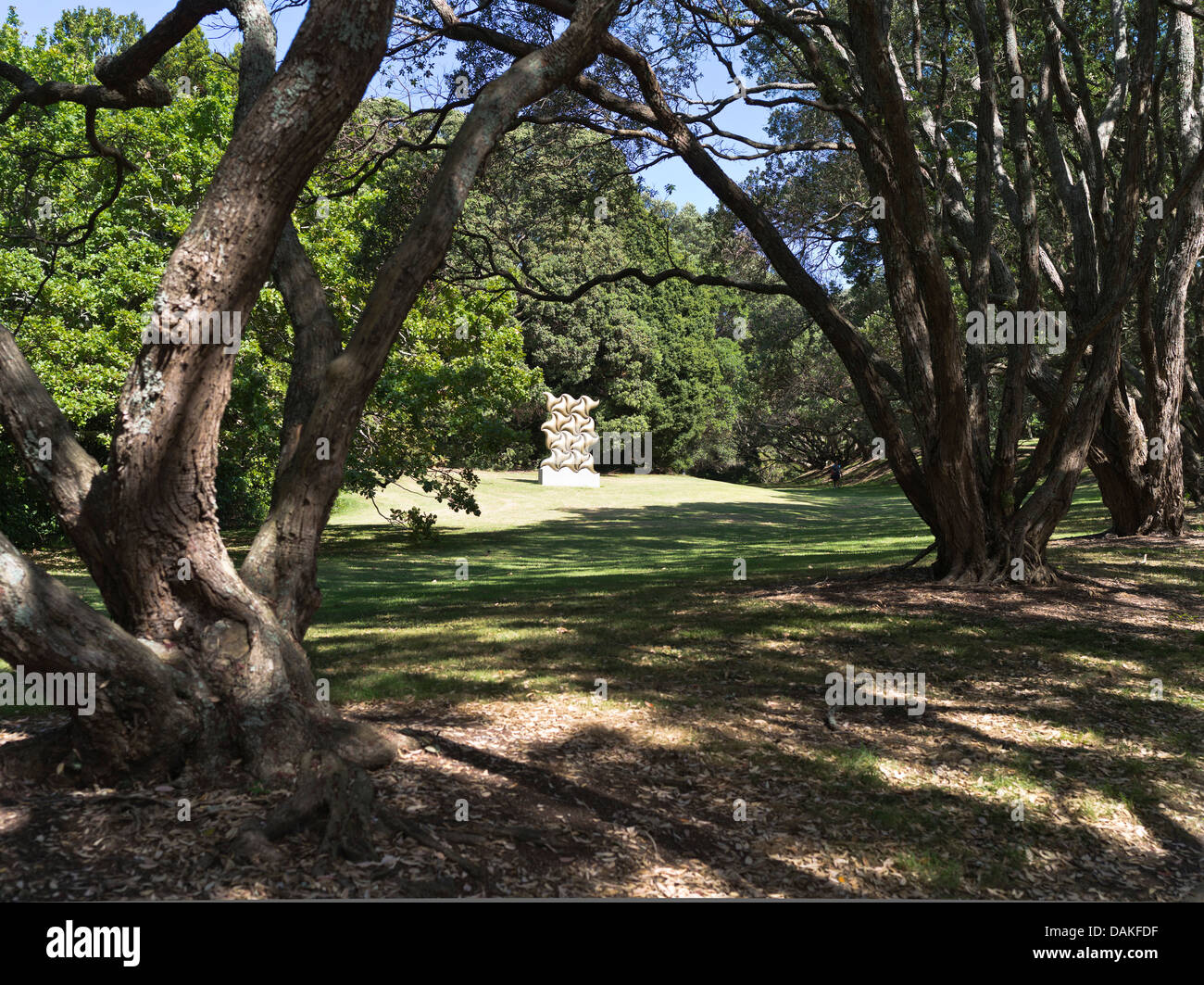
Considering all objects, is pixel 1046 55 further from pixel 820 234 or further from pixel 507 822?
pixel 507 822

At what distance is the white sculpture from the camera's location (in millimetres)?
35781

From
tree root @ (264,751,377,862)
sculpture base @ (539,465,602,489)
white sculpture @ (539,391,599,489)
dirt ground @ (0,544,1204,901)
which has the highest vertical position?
white sculpture @ (539,391,599,489)

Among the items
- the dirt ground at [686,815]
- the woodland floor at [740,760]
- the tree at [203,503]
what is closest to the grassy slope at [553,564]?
the woodland floor at [740,760]

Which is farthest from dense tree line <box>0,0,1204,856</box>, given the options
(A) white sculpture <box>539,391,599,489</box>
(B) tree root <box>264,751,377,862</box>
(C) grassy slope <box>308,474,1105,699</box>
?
(A) white sculpture <box>539,391,599,489</box>

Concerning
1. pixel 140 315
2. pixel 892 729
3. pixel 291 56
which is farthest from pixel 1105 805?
pixel 140 315

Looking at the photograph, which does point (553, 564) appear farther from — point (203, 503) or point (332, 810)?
point (332, 810)

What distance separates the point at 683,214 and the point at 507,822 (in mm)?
89613

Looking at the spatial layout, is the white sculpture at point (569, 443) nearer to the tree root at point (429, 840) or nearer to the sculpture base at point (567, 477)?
the sculpture base at point (567, 477)

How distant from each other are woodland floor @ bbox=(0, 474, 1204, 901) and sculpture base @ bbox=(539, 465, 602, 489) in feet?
77.6

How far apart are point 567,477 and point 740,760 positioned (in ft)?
98.6

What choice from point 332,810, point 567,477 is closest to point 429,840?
point 332,810

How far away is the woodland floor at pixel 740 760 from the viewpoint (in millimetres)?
4309

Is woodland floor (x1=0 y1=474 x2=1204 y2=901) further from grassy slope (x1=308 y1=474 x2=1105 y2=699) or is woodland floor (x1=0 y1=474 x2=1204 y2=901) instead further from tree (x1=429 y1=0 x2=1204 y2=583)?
tree (x1=429 y1=0 x2=1204 y2=583)

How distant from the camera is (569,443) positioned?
119 feet
